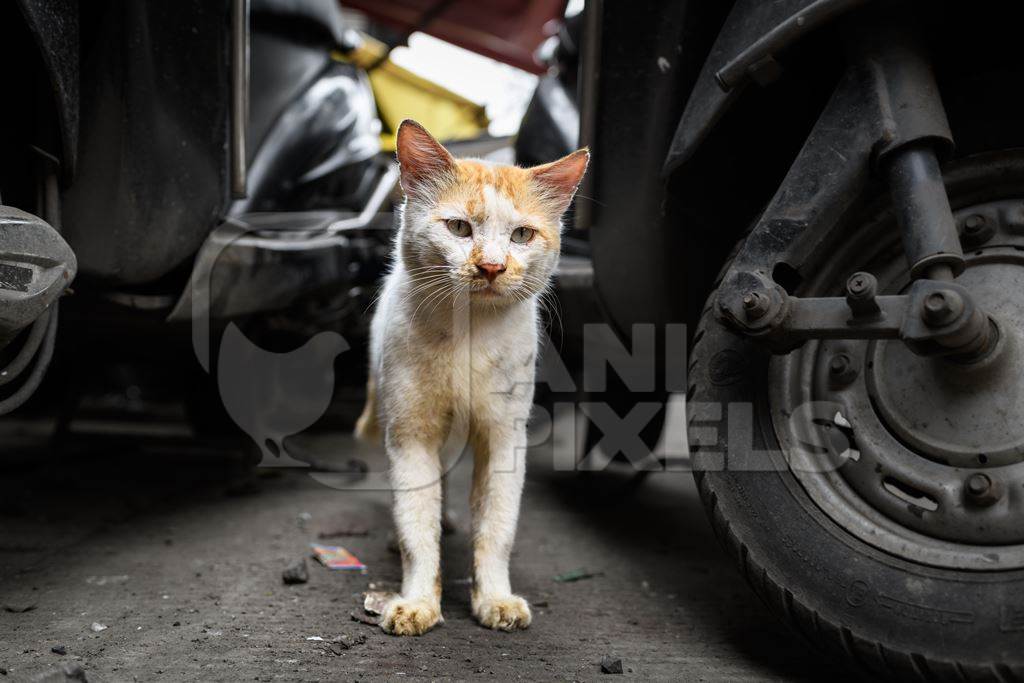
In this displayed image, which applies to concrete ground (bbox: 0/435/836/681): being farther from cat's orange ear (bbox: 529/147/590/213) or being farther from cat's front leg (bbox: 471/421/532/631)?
cat's orange ear (bbox: 529/147/590/213)

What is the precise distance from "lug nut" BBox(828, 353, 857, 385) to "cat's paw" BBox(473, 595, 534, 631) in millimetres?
739

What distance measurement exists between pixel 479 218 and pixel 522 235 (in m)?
0.11

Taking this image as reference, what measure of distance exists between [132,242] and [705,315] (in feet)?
3.91

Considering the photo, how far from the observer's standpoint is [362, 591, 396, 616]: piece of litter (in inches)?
64.9

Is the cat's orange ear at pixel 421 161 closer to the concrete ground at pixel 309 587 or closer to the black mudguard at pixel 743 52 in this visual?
the black mudguard at pixel 743 52

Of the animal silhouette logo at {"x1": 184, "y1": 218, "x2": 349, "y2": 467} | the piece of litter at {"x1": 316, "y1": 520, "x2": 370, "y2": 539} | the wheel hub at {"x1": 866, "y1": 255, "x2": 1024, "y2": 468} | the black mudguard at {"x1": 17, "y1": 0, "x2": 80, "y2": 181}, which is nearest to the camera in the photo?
the wheel hub at {"x1": 866, "y1": 255, "x2": 1024, "y2": 468}

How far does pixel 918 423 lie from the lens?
4.09 feet

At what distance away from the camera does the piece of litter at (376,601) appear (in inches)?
64.9

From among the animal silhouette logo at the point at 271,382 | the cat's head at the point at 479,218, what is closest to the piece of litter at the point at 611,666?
the cat's head at the point at 479,218

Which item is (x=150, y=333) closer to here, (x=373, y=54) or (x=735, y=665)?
(x=735, y=665)

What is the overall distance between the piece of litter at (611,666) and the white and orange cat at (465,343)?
0.84 ft

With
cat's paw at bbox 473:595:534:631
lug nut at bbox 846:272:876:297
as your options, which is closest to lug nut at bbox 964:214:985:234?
lug nut at bbox 846:272:876:297

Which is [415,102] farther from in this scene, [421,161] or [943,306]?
[943,306]

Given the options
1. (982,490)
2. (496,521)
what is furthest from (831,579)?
(496,521)
